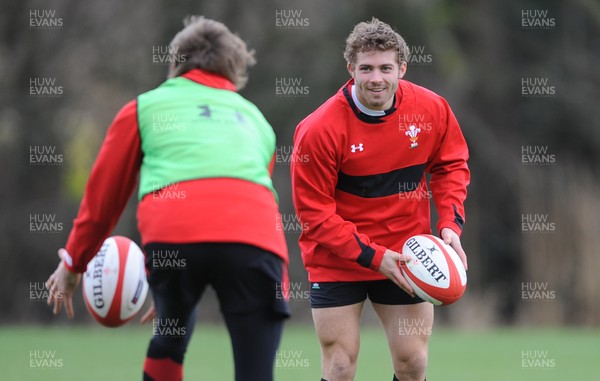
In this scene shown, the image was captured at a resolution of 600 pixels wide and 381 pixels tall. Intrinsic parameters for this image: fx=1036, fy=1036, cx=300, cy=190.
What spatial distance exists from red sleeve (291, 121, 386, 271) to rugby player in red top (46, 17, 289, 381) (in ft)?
3.64

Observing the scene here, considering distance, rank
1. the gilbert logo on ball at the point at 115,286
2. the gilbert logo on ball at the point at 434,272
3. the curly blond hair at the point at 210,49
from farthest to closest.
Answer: the gilbert logo on ball at the point at 434,272
the gilbert logo on ball at the point at 115,286
the curly blond hair at the point at 210,49

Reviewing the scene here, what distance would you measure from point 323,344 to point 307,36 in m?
14.5

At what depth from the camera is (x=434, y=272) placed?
519cm

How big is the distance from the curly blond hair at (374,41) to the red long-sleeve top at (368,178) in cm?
25

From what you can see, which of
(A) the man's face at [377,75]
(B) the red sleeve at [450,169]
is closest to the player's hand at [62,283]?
(A) the man's face at [377,75]

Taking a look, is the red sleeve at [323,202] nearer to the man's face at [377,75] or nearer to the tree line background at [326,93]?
the man's face at [377,75]

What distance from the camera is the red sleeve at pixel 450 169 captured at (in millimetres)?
5680

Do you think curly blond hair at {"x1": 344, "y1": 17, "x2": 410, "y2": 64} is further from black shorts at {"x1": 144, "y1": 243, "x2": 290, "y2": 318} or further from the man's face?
black shorts at {"x1": 144, "y1": 243, "x2": 290, "y2": 318}

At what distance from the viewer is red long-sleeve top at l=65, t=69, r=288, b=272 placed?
3.97 m

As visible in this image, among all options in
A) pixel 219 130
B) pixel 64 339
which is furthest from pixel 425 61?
pixel 219 130

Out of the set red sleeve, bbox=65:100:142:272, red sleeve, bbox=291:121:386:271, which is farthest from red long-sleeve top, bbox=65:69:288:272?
red sleeve, bbox=291:121:386:271

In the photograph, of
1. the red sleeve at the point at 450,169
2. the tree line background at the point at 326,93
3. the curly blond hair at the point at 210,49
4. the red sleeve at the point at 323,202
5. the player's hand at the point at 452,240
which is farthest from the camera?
the tree line background at the point at 326,93

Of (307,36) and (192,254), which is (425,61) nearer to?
(307,36)

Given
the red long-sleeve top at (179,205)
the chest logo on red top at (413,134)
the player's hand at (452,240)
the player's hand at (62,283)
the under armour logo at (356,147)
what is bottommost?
the player's hand at (62,283)
